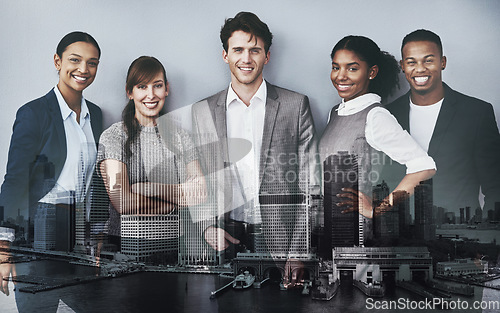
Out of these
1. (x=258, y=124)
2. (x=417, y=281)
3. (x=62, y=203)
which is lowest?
(x=417, y=281)

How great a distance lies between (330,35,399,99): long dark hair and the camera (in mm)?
2973

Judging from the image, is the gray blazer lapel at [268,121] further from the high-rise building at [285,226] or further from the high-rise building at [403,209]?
the high-rise building at [403,209]

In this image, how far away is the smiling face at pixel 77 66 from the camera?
3.48m

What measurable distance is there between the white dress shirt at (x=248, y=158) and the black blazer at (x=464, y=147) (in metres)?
0.79

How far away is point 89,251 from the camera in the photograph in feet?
11.2

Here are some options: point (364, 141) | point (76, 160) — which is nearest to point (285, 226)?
point (364, 141)

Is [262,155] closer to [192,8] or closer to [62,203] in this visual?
[192,8]

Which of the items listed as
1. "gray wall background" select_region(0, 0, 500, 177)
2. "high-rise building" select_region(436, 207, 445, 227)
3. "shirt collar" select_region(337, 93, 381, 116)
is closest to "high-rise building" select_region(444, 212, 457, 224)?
"high-rise building" select_region(436, 207, 445, 227)

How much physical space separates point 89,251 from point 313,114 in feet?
5.83

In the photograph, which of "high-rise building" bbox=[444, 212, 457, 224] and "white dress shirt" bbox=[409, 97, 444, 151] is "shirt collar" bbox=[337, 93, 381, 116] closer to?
"white dress shirt" bbox=[409, 97, 444, 151]

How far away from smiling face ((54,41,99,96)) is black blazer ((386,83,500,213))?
6.67 feet

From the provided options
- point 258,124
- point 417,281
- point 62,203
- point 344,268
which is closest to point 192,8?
point 258,124

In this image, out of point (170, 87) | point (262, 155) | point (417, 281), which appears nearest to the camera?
point (417, 281)

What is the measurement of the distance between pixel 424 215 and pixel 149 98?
190 centimetres
